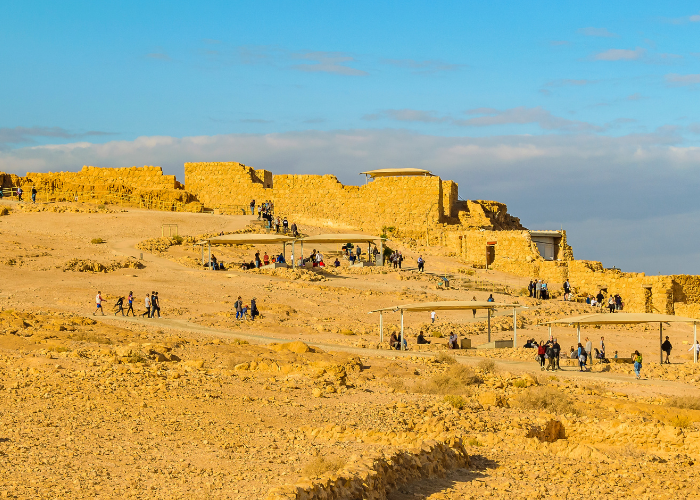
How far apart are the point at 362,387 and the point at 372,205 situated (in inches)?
1415

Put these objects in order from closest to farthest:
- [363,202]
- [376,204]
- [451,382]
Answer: [451,382]
[376,204]
[363,202]

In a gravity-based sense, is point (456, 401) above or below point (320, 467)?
below

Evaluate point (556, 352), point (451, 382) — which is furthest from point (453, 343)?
point (451, 382)

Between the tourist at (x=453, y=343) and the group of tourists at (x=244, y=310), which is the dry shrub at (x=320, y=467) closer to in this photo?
the tourist at (x=453, y=343)

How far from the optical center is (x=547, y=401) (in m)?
15.9

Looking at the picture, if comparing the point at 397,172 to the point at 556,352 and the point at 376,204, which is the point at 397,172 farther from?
the point at 556,352

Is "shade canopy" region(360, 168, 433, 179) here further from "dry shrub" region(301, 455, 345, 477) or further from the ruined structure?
"dry shrub" region(301, 455, 345, 477)

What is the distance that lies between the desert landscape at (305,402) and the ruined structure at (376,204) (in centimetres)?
1222

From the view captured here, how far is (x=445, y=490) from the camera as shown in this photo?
9.86 meters

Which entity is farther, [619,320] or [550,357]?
[619,320]

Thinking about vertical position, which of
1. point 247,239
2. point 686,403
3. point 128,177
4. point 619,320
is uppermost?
point 128,177

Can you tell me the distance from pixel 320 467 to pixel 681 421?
27.9 ft

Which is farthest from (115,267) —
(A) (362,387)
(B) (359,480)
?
(B) (359,480)

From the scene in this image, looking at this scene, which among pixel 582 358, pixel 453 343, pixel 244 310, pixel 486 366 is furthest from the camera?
pixel 244 310
